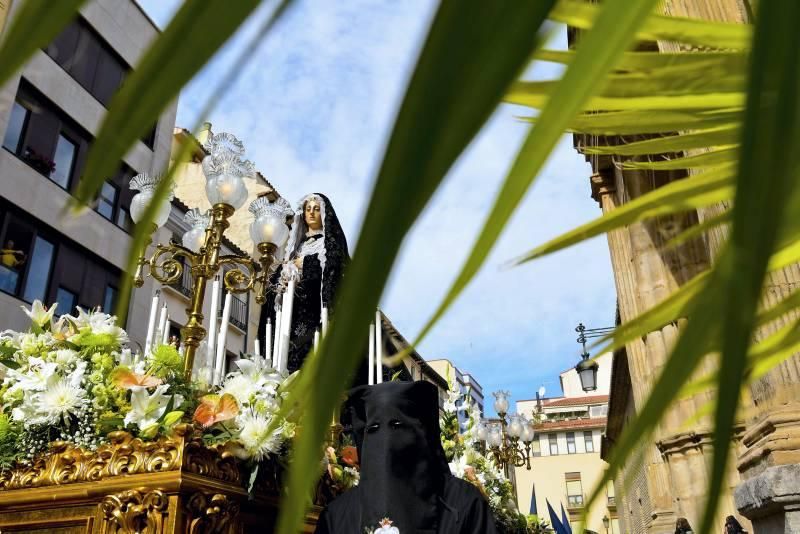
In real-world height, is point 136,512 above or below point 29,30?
above

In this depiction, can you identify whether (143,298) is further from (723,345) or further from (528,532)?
(723,345)

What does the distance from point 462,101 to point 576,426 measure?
5105 cm

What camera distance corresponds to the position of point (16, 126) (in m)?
15.3

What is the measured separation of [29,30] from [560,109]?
0.20m

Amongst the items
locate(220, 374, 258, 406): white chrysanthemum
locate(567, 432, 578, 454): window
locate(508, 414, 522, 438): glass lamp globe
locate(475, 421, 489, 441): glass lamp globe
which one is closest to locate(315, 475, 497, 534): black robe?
locate(220, 374, 258, 406): white chrysanthemum

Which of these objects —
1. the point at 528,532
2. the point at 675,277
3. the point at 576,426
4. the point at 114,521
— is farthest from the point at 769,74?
the point at 576,426

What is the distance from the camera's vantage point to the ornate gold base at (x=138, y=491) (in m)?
2.09

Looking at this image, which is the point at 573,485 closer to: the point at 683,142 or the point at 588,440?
the point at 588,440

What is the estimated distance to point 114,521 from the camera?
6.97 ft

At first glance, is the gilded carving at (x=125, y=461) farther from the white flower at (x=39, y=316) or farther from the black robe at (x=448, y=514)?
the white flower at (x=39, y=316)

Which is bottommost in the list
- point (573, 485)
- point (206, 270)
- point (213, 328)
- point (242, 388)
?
point (242, 388)

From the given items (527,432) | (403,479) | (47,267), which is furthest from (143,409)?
(47,267)

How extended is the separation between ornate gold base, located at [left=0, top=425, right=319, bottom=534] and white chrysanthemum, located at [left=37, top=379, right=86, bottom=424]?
0.45ft

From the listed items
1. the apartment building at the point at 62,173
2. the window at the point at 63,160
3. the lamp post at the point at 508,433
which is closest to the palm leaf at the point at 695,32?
the lamp post at the point at 508,433
